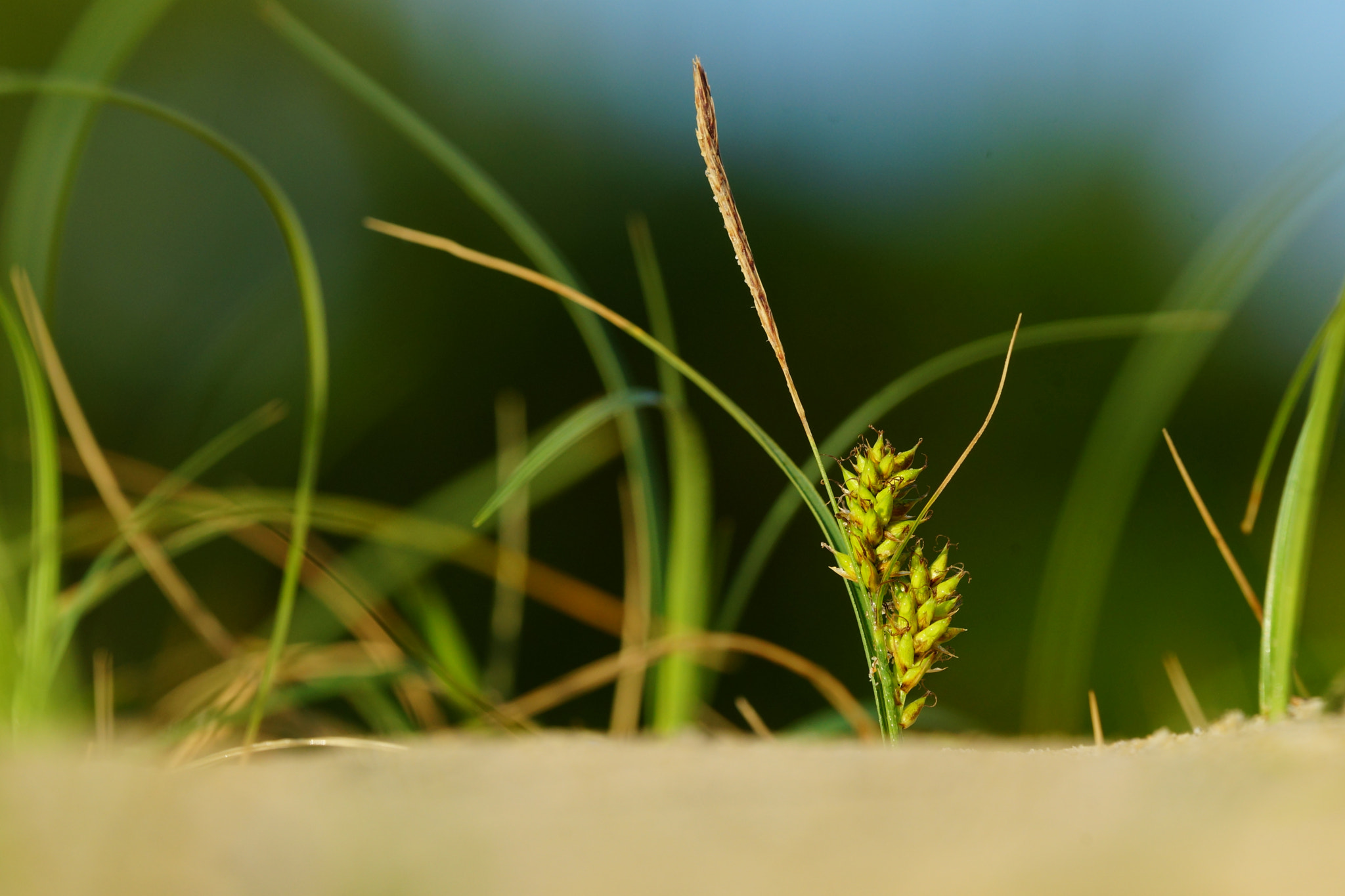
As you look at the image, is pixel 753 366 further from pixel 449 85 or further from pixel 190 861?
pixel 190 861

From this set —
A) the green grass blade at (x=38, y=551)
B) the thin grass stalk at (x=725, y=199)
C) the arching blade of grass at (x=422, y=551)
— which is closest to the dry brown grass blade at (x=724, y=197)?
the thin grass stalk at (x=725, y=199)

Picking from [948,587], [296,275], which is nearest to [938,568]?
[948,587]

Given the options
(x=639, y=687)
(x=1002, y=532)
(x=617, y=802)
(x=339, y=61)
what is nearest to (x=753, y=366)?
(x=1002, y=532)

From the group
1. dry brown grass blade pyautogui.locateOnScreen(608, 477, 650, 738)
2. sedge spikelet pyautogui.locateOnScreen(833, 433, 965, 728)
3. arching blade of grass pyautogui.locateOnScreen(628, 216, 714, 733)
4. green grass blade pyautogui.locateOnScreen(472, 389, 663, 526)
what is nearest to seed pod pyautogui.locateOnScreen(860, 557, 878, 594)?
sedge spikelet pyautogui.locateOnScreen(833, 433, 965, 728)

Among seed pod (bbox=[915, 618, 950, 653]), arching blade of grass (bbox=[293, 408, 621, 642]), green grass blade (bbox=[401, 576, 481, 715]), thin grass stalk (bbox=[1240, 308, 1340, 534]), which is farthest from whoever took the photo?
arching blade of grass (bbox=[293, 408, 621, 642])

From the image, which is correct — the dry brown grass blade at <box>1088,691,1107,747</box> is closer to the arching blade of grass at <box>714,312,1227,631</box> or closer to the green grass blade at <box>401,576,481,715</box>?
the arching blade of grass at <box>714,312,1227,631</box>

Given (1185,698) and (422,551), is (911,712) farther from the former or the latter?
(422,551)

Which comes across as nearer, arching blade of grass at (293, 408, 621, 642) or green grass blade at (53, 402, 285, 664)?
green grass blade at (53, 402, 285, 664)

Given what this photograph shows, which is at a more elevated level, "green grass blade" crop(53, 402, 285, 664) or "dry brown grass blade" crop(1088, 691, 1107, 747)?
"green grass blade" crop(53, 402, 285, 664)
